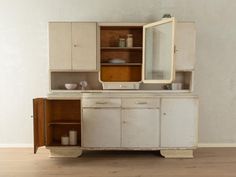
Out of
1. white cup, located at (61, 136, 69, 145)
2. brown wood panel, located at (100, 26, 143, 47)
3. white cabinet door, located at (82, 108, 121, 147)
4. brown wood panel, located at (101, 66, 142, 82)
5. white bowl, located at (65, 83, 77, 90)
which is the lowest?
white cup, located at (61, 136, 69, 145)

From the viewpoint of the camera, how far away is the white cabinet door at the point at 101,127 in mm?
3344

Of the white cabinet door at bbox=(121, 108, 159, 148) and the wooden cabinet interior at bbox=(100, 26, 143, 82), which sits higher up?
the wooden cabinet interior at bbox=(100, 26, 143, 82)

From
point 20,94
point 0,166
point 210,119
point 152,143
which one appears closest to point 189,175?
point 152,143

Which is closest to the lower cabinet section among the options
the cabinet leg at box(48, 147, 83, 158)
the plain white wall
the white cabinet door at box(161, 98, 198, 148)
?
the white cabinet door at box(161, 98, 198, 148)

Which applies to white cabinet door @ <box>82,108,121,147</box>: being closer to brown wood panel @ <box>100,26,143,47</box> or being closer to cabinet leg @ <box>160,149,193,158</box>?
cabinet leg @ <box>160,149,193,158</box>

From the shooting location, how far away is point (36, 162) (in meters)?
3.25

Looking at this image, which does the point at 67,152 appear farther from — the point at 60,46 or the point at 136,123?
the point at 60,46

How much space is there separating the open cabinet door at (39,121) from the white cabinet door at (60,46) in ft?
1.77

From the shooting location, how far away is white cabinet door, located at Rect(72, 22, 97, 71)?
348 cm

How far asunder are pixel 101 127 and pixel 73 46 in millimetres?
1169

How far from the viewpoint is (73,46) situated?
3482mm

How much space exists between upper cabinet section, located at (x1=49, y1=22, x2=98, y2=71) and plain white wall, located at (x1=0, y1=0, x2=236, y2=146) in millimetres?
366

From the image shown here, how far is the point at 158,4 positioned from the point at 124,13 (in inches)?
20.6

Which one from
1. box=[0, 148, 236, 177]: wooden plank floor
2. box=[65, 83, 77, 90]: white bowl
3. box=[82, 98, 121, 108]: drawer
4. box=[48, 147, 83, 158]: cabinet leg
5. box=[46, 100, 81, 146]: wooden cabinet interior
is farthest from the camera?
box=[46, 100, 81, 146]: wooden cabinet interior
